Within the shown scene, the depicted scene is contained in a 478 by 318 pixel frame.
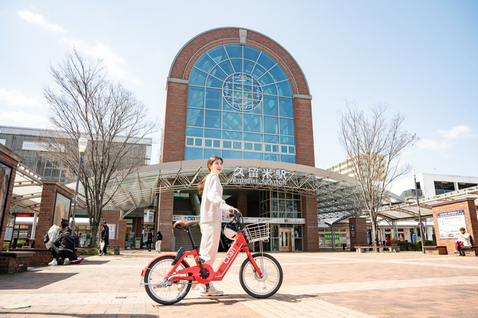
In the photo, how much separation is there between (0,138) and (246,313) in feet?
192

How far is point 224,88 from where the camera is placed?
28.2 metres

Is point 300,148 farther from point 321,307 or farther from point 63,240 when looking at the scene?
point 321,307

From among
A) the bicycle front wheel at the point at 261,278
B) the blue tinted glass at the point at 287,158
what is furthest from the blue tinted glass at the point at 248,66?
the bicycle front wheel at the point at 261,278

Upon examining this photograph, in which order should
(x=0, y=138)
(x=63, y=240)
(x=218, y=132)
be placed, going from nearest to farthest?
(x=63, y=240) → (x=218, y=132) → (x=0, y=138)

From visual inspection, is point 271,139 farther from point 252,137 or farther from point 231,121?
point 231,121

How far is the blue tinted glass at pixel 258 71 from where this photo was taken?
97.3 feet

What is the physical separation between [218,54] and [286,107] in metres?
8.07

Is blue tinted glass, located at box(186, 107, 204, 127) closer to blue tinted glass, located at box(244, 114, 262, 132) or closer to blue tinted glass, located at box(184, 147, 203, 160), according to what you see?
blue tinted glass, located at box(184, 147, 203, 160)

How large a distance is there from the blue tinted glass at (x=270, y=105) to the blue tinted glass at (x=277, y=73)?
7.28 feet

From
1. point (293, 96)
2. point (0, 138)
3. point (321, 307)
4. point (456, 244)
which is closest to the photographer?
point (321, 307)

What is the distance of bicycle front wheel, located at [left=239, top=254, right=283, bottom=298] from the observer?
418 centimetres

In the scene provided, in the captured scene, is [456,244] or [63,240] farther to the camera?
[456,244]

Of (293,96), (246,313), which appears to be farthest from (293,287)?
(293,96)

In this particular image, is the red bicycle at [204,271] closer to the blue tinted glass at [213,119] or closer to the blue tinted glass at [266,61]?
the blue tinted glass at [213,119]
